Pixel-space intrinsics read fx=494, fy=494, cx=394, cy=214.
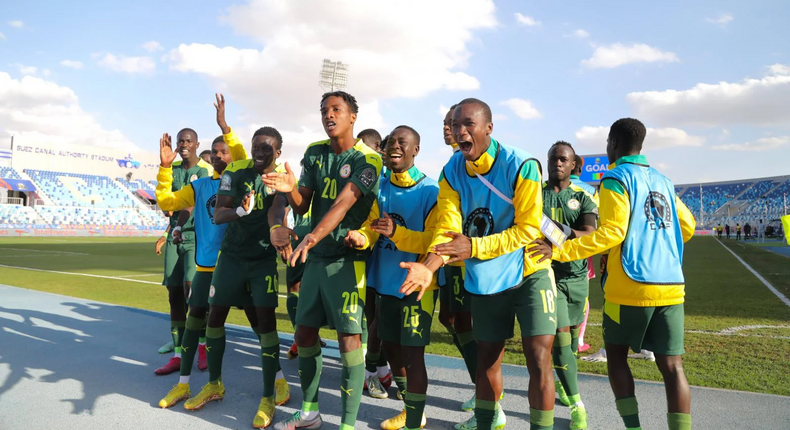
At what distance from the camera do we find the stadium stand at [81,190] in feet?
181

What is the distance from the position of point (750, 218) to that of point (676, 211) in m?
74.5

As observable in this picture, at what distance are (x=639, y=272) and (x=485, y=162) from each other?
115 centimetres

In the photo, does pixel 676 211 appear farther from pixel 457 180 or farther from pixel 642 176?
pixel 457 180

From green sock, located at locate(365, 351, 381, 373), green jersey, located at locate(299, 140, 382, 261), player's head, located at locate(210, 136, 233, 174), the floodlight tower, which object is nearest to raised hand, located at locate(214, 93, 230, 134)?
player's head, located at locate(210, 136, 233, 174)

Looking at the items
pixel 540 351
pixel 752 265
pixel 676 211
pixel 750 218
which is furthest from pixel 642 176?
pixel 750 218

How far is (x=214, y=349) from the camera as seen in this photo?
4.28m

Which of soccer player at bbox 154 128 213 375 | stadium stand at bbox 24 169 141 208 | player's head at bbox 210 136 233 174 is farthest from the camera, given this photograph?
stadium stand at bbox 24 169 141 208

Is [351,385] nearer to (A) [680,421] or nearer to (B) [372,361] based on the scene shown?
(B) [372,361]

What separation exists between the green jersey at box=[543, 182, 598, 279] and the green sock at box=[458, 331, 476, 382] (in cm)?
101

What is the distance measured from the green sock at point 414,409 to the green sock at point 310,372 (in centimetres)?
76

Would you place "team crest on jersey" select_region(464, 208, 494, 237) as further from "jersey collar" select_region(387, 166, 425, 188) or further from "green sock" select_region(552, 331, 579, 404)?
"green sock" select_region(552, 331, 579, 404)

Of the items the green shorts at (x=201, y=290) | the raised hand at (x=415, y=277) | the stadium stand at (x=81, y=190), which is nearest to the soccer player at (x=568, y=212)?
the raised hand at (x=415, y=277)

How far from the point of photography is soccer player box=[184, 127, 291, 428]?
4117 millimetres

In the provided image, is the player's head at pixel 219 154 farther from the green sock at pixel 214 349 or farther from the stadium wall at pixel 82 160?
the stadium wall at pixel 82 160
